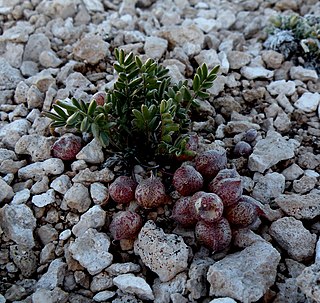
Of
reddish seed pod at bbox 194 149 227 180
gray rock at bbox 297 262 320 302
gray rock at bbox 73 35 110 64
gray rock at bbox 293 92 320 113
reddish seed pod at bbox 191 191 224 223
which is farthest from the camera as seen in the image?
gray rock at bbox 73 35 110 64

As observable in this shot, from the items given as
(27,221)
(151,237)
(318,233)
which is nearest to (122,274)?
(151,237)

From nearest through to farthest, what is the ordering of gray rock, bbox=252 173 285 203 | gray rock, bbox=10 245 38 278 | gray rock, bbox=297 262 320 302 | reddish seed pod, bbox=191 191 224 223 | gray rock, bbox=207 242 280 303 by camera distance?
gray rock, bbox=297 262 320 302
gray rock, bbox=207 242 280 303
reddish seed pod, bbox=191 191 224 223
gray rock, bbox=10 245 38 278
gray rock, bbox=252 173 285 203

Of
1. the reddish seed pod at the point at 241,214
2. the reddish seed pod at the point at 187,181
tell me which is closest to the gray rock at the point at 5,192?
the reddish seed pod at the point at 187,181

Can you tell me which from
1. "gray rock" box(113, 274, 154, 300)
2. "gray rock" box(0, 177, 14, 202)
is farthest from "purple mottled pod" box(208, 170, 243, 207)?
"gray rock" box(0, 177, 14, 202)

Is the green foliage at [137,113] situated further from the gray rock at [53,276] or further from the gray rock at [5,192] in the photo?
the gray rock at [53,276]

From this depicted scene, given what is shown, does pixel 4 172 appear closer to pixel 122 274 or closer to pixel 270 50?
pixel 122 274

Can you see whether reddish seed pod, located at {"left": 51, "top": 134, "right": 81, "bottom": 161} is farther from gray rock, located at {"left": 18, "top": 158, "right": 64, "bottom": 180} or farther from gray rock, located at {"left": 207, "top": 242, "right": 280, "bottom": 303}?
gray rock, located at {"left": 207, "top": 242, "right": 280, "bottom": 303}
